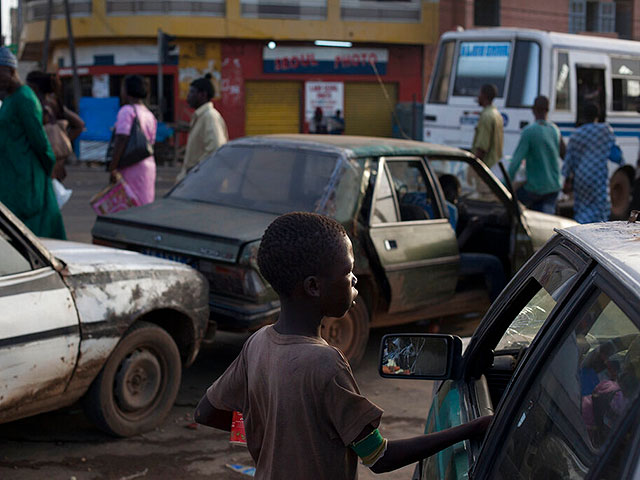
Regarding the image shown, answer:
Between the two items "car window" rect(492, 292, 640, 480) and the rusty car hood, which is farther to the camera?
the rusty car hood

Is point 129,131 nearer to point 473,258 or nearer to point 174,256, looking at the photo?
point 174,256

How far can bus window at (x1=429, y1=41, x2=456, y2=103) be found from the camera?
14805 millimetres

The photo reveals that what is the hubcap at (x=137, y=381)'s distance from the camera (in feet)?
15.6

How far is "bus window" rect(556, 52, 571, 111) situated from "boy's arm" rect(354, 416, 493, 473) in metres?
12.0

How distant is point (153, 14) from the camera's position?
29266 mm

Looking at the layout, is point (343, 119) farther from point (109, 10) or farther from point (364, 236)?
point (364, 236)

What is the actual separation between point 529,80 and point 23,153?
892 cm

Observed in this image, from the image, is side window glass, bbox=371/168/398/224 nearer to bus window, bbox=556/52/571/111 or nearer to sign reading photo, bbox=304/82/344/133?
bus window, bbox=556/52/571/111

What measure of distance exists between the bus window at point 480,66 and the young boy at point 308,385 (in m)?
12.2

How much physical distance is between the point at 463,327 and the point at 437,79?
828 cm

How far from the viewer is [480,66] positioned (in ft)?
46.9

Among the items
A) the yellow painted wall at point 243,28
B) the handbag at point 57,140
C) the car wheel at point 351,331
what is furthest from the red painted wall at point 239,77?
the car wheel at point 351,331

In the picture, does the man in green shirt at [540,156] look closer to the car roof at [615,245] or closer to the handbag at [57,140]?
the handbag at [57,140]

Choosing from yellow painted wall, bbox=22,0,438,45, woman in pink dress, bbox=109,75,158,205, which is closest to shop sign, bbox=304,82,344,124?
yellow painted wall, bbox=22,0,438,45
